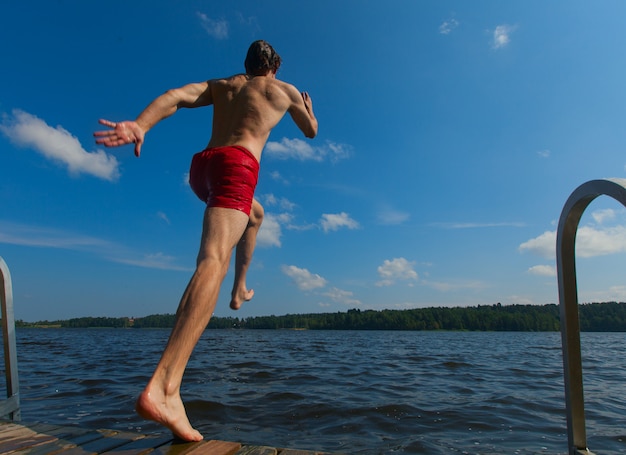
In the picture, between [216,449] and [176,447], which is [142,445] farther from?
[216,449]

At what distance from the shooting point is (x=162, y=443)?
7.38ft

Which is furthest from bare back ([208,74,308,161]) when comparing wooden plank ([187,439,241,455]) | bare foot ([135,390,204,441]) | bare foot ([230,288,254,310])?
wooden plank ([187,439,241,455])

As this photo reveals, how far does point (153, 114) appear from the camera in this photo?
2.38m

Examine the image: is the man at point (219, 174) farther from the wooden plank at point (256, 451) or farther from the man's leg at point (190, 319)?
the wooden plank at point (256, 451)

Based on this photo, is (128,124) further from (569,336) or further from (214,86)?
(569,336)

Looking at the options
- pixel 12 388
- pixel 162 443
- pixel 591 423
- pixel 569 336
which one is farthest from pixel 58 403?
pixel 591 423

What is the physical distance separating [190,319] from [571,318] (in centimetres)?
192

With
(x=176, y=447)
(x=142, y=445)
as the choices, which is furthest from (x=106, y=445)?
(x=176, y=447)

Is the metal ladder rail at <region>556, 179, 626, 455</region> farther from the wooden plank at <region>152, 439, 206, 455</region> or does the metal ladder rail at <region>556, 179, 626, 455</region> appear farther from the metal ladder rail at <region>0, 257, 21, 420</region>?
the metal ladder rail at <region>0, 257, 21, 420</region>

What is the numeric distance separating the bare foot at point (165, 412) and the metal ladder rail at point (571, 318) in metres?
1.92

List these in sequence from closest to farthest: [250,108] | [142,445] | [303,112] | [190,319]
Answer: [190,319]
[142,445]
[250,108]
[303,112]

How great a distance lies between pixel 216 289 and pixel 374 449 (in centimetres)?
240

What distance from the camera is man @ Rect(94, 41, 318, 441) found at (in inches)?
79.7

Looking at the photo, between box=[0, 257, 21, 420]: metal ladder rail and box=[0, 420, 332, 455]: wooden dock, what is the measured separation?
582mm
